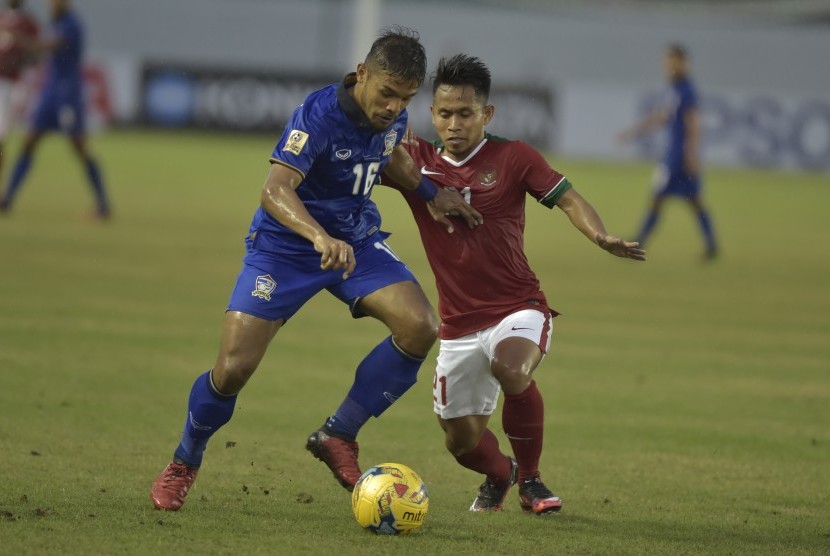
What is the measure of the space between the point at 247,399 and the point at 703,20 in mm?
40763

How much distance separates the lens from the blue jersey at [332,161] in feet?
19.3

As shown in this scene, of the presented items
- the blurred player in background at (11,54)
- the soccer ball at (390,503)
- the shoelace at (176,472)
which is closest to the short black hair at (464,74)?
the soccer ball at (390,503)

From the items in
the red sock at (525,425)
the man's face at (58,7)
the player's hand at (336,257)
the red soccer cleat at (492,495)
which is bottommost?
the red soccer cleat at (492,495)

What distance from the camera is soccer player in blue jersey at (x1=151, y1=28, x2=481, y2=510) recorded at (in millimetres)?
5836

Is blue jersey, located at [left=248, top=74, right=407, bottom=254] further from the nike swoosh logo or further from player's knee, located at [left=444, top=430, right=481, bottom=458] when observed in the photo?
player's knee, located at [left=444, top=430, right=481, bottom=458]

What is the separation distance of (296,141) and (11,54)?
43.6 ft

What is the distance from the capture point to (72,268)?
45.2ft

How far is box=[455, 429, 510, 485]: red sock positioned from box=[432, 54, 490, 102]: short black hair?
1.59 meters

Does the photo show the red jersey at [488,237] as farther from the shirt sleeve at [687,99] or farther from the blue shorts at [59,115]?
the shirt sleeve at [687,99]

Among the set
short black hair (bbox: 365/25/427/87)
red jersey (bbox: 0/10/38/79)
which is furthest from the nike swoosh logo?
red jersey (bbox: 0/10/38/79)

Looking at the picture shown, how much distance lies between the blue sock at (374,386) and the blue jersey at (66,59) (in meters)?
11.9

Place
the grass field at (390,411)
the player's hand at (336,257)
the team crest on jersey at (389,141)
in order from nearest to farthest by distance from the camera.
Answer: the player's hand at (336,257) → the grass field at (390,411) → the team crest on jersey at (389,141)

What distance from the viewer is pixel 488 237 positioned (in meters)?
6.38

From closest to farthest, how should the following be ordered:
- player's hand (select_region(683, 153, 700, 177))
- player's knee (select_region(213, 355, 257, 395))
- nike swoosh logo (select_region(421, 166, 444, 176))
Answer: player's knee (select_region(213, 355, 257, 395)) < nike swoosh logo (select_region(421, 166, 444, 176)) < player's hand (select_region(683, 153, 700, 177))
